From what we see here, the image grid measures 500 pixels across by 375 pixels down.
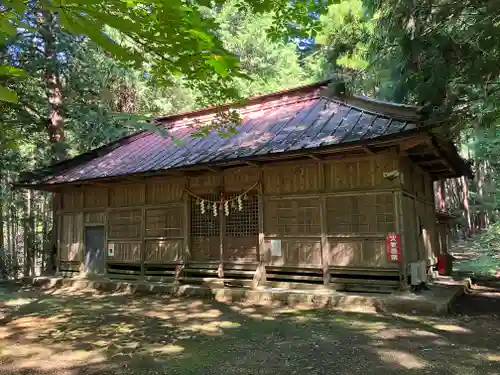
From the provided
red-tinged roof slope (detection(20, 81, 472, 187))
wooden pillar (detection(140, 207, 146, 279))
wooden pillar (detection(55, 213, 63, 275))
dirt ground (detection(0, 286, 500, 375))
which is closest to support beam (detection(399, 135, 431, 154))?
red-tinged roof slope (detection(20, 81, 472, 187))

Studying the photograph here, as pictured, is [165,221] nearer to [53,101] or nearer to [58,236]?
[58,236]

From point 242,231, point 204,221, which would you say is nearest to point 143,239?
point 204,221

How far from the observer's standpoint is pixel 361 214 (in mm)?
9086

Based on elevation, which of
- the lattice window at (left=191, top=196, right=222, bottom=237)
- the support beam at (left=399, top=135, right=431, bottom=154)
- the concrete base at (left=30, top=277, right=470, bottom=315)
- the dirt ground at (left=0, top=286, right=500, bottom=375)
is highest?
the support beam at (left=399, top=135, right=431, bottom=154)

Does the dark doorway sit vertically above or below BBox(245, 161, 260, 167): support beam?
below

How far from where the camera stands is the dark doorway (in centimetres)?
1299

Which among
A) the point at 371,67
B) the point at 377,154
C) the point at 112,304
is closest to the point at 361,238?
the point at 377,154

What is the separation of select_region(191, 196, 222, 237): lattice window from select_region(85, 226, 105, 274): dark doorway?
3.55 meters

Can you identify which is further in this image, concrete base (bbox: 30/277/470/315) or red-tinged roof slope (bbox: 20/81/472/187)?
red-tinged roof slope (bbox: 20/81/472/187)

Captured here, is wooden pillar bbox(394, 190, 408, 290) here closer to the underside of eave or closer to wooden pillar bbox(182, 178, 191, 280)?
the underside of eave

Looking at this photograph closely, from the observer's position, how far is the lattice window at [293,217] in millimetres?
9633

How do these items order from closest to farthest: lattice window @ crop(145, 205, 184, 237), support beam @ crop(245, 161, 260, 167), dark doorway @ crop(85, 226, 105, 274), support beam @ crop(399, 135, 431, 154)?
support beam @ crop(399, 135, 431, 154) → support beam @ crop(245, 161, 260, 167) → lattice window @ crop(145, 205, 184, 237) → dark doorway @ crop(85, 226, 105, 274)

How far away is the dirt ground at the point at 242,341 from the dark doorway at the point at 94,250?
3568mm

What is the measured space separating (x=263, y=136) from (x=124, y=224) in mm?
5251
